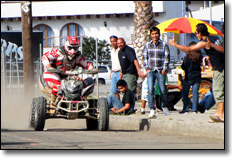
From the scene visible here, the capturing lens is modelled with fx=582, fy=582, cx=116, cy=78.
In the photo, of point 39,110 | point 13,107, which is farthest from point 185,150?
point 13,107

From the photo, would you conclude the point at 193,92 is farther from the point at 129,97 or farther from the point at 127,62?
the point at 127,62

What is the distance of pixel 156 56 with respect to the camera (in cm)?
1156

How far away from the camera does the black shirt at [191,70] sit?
40.5ft

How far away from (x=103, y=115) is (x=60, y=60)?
4.42 feet

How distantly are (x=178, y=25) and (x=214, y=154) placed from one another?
9.01 metres

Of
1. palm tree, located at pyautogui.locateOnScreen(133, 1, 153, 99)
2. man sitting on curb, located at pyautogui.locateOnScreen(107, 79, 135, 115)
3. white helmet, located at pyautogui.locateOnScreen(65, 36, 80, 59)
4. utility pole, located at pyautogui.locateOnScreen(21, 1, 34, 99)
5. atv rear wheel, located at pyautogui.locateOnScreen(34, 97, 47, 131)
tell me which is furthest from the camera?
palm tree, located at pyautogui.locateOnScreen(133, 1, 153, 99)

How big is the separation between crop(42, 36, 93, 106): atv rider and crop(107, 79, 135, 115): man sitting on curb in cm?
155

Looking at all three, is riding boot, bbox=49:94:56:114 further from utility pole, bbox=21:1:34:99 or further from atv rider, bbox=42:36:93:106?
utility pole, bbox=21:1:34:99

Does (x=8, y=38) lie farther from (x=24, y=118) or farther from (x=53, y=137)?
(x=53, y=137)

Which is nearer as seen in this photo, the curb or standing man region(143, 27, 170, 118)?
the curb

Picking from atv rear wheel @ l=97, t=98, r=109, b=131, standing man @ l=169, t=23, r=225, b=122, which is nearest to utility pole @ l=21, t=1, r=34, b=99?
atv rear wheel @ l=97, t=98, r=109, b=131

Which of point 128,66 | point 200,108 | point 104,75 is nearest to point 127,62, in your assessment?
point 128,66

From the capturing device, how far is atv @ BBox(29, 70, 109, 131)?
985 cm

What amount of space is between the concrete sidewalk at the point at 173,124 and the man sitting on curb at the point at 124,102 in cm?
15
